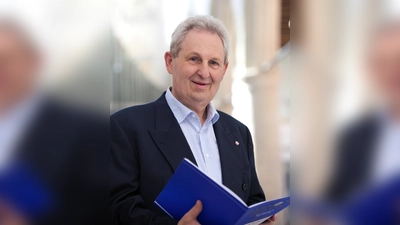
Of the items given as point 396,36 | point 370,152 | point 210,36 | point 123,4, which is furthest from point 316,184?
point 123,4

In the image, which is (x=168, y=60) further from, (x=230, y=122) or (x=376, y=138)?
(x=376, y=138)

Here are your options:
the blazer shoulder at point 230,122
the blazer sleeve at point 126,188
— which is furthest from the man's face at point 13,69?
the blazer shoulder at point 230,122

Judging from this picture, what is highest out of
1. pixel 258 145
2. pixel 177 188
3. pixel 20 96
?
pixel 20 96

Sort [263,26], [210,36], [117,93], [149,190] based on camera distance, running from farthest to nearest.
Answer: [263,26] → [117,93] → [210,36] → [149,190]

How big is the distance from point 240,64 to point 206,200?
2550 millimetres

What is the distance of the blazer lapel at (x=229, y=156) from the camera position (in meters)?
1.46

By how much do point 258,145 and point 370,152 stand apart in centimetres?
262

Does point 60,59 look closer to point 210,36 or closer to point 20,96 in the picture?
point 20,96

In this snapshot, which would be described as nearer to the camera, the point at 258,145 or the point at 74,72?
the point at 74,72

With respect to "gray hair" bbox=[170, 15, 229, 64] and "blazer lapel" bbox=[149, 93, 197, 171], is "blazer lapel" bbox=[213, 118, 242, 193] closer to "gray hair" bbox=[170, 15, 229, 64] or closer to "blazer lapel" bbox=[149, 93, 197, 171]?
"blazer lapel" bbox=[149, 93, 197, 171]

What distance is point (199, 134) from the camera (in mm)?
1554

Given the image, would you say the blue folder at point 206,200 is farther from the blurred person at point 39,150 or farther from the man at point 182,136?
the blurred person at point 39,150

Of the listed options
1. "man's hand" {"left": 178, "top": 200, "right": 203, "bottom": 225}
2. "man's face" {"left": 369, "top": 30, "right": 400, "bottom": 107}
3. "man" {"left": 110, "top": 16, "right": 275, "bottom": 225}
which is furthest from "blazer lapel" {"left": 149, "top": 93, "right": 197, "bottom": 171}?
"man's face" {"left": 369, "top": 30, "right": 400, "bottom": 107}

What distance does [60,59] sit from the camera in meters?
0.45
